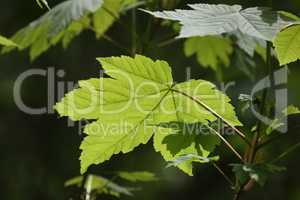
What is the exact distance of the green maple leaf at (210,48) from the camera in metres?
1.36

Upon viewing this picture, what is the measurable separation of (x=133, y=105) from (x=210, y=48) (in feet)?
1.94

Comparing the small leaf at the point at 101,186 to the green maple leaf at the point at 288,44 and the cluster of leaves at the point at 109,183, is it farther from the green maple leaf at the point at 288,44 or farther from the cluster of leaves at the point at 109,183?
the green maple leaf at the point at 288,44

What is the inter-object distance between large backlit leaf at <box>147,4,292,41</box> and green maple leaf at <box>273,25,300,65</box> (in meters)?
0.01

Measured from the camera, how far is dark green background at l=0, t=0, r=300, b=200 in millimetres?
2512

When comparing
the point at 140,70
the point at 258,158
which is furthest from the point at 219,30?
the point at 258,158

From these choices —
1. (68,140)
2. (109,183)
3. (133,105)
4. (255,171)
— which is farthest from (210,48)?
(68,140)

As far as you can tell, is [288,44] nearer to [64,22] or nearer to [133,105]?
[133,105]

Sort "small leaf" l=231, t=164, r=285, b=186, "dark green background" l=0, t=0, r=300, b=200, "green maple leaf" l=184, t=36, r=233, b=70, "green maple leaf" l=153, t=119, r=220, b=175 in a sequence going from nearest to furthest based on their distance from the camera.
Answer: "small leaf" l=231, t=164, r=285, b=186, "green maple leaf" l=153, t=119, r=220, b=175, "green maple leaf" l=184, t=36, r=233, b=70, "dark green background" l=0, t=0, r=300, b=200

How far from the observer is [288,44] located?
2.35 ft

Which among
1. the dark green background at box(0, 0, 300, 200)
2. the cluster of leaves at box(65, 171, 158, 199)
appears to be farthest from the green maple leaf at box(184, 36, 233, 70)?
the dark green background at box(0, 0, 300, 200)

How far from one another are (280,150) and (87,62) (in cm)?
107

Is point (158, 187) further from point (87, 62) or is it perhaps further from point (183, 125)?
point (183, 125)

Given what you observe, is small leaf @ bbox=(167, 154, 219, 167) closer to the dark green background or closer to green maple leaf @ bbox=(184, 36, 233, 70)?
green maple leaf @ bbox=(184, 36, 233, 70)

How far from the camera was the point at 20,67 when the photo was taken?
2891 mm
